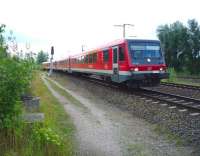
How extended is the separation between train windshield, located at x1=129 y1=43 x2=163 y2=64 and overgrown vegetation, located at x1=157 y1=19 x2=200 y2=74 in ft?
130

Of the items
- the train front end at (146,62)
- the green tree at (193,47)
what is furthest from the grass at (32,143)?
the green tree at (193,47)

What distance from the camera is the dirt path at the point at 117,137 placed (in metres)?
6.98

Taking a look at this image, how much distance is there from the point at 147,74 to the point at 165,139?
10.4m

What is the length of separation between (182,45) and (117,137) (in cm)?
5553

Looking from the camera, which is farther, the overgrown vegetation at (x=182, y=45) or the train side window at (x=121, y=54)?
the overgrown vegetation at (x=182, y=45)

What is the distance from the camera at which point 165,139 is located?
8.05 meters

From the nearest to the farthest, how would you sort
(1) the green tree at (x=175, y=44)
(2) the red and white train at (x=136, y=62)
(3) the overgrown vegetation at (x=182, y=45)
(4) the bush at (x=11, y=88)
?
(4) the bush at (x=11, y=88) < (2) the red and white train at (x=136, y=62) < (3) the overgrown vegetation at (x=182, y=45) < (1) the green tree at (x=175, y=44)

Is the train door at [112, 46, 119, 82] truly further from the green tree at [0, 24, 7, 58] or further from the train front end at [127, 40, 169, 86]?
the green tree at [0, 24, 7, 58]

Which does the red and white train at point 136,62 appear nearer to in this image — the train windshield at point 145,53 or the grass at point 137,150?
the train windshield at point 145,53

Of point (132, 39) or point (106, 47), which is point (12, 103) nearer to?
point (132, 39)

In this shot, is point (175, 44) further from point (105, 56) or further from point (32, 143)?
point (32, 143)

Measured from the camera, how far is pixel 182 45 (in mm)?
61812

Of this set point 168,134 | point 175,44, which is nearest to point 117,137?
point 168,134

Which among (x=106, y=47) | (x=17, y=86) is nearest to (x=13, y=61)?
(x=17, y=86)
